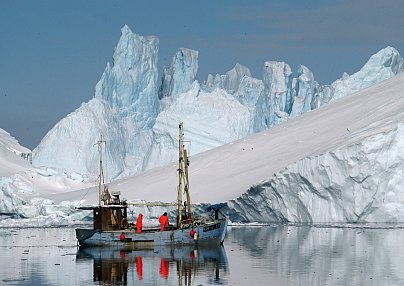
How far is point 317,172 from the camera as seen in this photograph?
3488 centimetres

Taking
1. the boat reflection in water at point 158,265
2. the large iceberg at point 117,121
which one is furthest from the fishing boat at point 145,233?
the large iceberg at point 117,121

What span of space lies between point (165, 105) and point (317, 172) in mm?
46965

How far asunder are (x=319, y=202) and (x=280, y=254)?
1145 centimetres

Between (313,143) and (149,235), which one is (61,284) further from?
(313,143)

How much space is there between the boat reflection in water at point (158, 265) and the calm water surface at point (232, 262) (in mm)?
22

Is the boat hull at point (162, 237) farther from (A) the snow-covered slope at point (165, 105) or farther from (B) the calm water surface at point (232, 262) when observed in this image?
(A) the snow-covered slope at point (165, 105)

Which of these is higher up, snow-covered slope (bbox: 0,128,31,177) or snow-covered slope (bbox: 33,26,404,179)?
snow-covered slope (bbox: 33,26,404,179)

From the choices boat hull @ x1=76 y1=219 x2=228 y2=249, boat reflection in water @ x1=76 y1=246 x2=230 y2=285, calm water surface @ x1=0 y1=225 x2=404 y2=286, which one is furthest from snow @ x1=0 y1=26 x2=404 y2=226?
boat reflection in water @ x1=76 y1=246 x2=230 y2=285

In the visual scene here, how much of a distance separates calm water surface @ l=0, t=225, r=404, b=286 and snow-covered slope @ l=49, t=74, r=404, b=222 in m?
2.92

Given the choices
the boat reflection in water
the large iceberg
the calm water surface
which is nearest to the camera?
the calm water surface

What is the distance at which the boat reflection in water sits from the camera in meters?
19.0

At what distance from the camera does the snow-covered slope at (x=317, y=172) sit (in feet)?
113

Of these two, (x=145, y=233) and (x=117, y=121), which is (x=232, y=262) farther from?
(x=117, y=121)

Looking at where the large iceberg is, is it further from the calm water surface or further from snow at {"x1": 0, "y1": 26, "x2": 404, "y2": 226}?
the calm water surface
